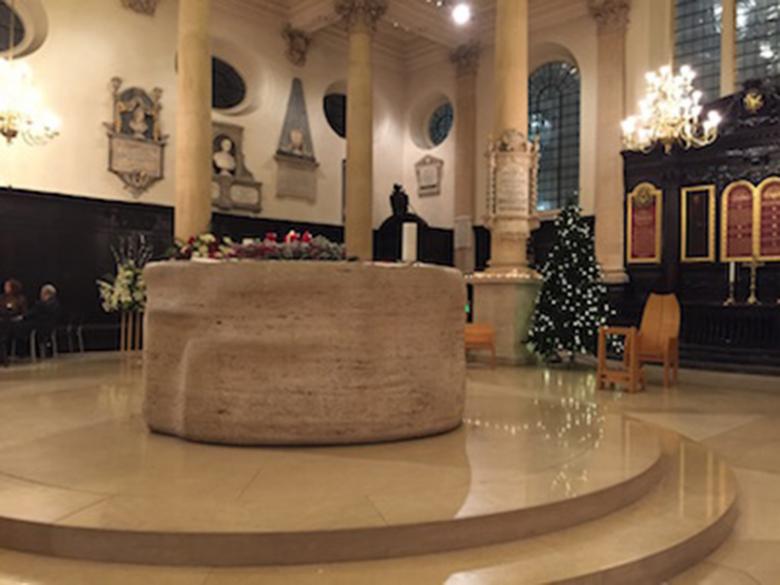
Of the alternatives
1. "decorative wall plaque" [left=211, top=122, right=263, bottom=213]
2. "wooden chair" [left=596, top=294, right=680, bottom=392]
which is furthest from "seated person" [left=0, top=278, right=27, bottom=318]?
"wooden chair" [left=596, top=294, right=680, bottom=392]

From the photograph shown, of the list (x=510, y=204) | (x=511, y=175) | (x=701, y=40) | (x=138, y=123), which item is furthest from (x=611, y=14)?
(x=138, y=123)

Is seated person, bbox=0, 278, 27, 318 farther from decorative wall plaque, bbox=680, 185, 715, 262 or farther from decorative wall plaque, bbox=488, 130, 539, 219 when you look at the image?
decorative wall plaque, bbox=680, 185, 715, 262

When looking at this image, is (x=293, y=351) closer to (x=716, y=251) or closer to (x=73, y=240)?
(x=73, y=240)

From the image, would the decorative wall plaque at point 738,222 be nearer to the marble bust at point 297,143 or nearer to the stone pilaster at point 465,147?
the stone pilaster at point 465,147

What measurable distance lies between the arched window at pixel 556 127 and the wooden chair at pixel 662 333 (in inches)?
290

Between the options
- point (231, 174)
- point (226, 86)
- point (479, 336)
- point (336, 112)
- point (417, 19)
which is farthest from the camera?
point (336, 112)

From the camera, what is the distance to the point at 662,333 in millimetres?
8133

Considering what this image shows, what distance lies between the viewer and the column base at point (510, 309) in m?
9.73

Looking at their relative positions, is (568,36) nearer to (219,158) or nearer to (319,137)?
(319,137)

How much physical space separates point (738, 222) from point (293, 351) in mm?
10919

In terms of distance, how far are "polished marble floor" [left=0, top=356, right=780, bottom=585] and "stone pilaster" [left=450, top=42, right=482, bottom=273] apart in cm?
1069

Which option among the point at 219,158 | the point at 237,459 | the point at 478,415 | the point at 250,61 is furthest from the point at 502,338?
the point at 250,61

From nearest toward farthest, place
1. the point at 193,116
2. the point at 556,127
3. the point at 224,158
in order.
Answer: the point at 193,116 → the point at 224,158 → the point at 556,127

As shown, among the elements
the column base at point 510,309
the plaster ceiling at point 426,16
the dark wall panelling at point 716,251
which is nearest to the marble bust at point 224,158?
the plaster ceiling at point 426,16
